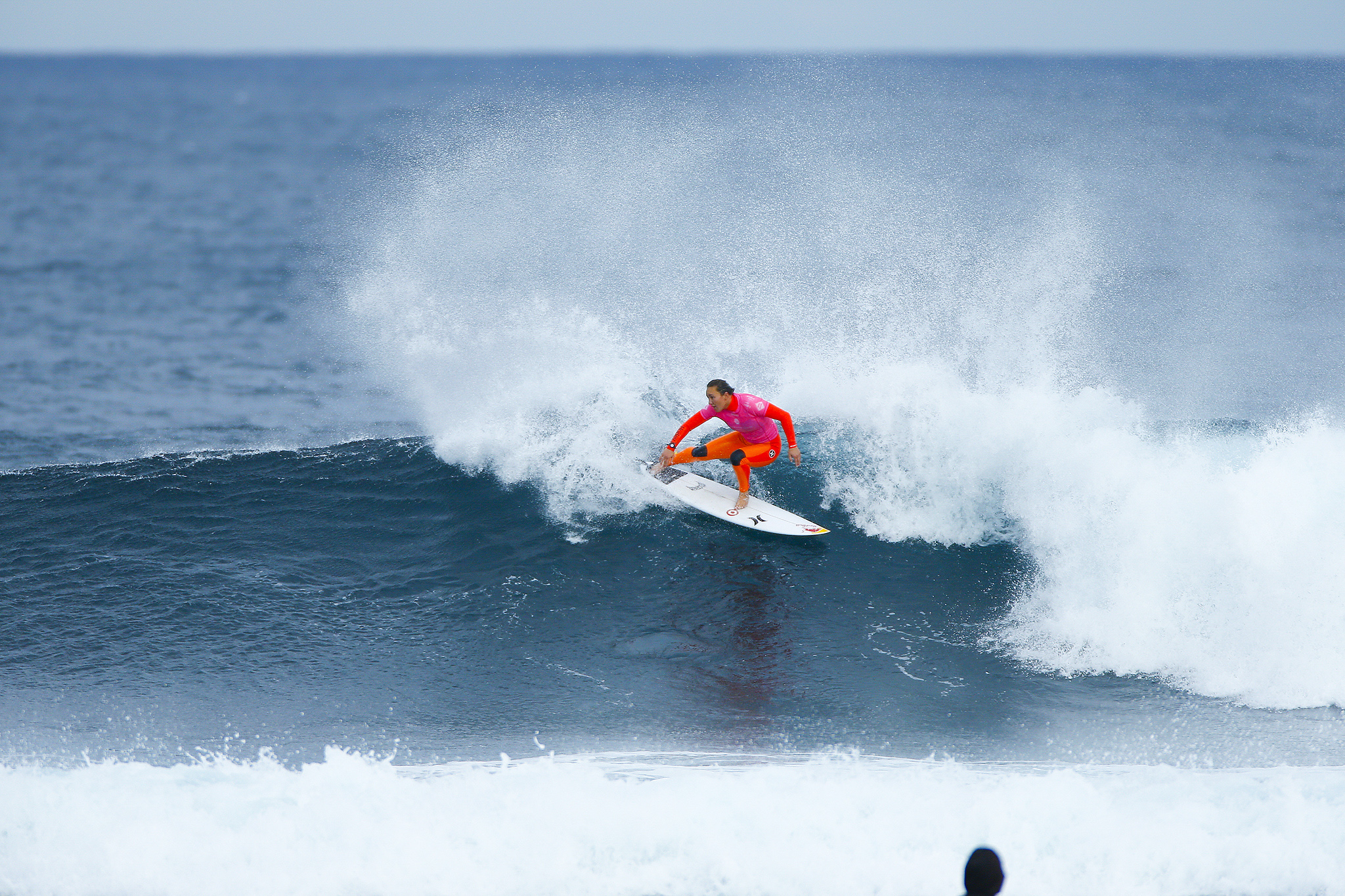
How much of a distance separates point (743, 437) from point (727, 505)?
33.1 inches

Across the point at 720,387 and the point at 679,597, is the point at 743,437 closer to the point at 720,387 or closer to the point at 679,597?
the point at 720,387

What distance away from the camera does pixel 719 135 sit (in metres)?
47.0

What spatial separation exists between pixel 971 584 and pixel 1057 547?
1026 mm

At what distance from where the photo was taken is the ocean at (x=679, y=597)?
292 inches

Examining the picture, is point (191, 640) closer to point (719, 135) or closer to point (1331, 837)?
point (1331, 837)

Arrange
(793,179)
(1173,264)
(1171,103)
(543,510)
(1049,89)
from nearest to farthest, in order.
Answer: (543,510) < (1173,264) < (793,179) < (1171,103) < (1049,89)

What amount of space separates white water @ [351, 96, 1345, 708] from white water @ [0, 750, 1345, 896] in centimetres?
199

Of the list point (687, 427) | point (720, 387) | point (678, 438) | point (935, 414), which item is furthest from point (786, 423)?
point (935, 414)

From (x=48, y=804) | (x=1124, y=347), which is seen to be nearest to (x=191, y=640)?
(x=48, y=804)

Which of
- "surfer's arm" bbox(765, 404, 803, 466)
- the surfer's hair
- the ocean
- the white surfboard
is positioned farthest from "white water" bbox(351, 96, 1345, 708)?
the surfer's hair

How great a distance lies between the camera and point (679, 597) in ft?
35.1

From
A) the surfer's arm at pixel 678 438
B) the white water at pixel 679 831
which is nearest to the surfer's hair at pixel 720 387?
the surfer's arm at pixel 678 438

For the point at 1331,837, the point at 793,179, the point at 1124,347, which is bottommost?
the point at 1331,837

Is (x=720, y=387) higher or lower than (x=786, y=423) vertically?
higher
